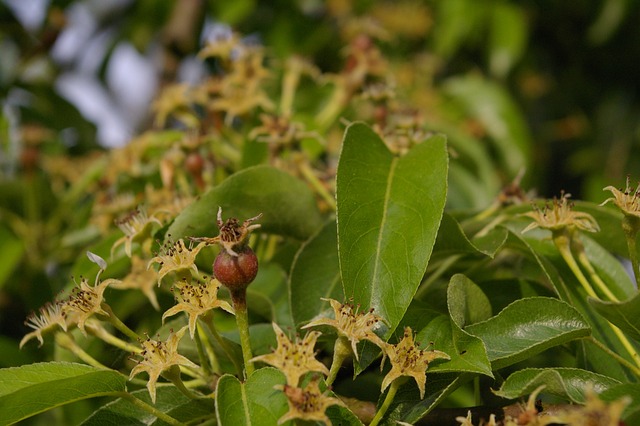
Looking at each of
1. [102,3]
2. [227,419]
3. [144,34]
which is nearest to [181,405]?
[227,419]

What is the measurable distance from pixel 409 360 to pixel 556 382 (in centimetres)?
17

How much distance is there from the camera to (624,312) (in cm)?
91

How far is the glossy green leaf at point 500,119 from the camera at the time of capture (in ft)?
9.50

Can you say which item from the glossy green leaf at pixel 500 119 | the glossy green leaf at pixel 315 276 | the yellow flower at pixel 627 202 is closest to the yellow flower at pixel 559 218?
the yellow flower at pixel 627 202

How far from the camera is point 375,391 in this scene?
4.76 ft

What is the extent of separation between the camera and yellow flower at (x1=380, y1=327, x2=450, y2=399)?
93 centimetres

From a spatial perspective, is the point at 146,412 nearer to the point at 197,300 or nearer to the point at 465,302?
the point at 197,300

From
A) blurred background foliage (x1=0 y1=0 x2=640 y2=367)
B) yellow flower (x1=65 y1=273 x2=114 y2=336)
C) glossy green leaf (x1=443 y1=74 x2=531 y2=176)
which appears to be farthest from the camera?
glossy green leaf (x1=443 y1=74 x2=531 y2=176)

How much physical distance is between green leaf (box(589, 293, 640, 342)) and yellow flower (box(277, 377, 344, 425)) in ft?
1.05

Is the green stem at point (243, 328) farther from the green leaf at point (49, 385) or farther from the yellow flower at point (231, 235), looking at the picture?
the green leaf at point (49, 385)

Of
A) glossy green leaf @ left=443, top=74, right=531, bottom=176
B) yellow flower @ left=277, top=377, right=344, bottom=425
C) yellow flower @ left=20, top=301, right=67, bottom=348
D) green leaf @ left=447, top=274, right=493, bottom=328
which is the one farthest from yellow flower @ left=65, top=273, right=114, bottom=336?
glossy green leaf @ left=443, top=74, right=531, bottom=176

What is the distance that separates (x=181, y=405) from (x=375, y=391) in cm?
54

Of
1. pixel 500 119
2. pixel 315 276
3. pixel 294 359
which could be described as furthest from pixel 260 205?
pixel 500 119

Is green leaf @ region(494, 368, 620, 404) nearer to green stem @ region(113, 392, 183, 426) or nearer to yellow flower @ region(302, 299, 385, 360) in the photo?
yellow flower @ region(302, 299, 385, 360)
